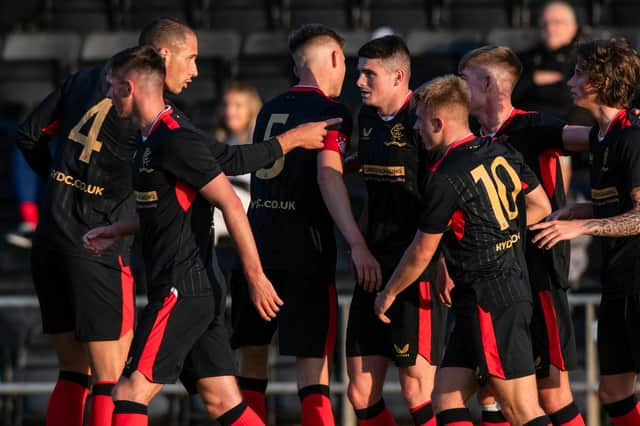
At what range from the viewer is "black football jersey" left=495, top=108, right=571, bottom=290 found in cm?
591

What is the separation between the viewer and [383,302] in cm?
559

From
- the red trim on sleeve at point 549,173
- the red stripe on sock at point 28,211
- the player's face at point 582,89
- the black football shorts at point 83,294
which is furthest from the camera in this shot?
the red stripe on sock at point 28,211

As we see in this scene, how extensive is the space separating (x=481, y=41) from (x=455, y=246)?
5.49 m

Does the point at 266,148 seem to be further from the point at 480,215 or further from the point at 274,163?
the point at 480,215

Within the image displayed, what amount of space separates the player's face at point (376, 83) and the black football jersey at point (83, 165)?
3.75 feet

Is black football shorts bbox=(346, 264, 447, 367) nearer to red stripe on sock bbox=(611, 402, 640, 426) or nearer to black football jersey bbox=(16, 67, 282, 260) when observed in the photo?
red stripe on sock bbox=(611, 402, 640, 426)

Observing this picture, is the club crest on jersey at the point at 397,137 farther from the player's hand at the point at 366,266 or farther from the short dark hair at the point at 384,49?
the player's hand at the point at 366,266

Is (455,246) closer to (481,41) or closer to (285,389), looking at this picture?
(285,389)

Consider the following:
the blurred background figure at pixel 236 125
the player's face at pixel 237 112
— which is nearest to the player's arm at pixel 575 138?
the blurred background figure at pixel 236 125

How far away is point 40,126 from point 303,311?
166 centimetres

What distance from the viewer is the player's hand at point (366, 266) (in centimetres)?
575

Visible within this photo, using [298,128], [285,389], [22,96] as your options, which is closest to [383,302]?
[298,128]

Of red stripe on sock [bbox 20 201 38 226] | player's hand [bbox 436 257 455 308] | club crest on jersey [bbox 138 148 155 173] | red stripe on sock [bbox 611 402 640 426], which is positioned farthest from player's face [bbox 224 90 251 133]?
red stripe on sock [bbox 611 402 640 426]

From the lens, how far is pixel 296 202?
6004mm
